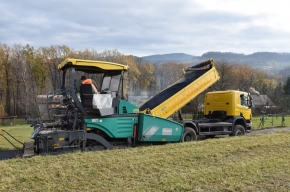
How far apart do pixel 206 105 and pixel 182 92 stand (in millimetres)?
3966

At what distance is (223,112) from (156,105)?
4636mm

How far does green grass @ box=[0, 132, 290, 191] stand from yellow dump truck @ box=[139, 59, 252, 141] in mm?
2574

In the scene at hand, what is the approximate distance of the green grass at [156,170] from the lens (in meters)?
5.49

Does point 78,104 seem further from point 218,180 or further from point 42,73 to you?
point 42,73

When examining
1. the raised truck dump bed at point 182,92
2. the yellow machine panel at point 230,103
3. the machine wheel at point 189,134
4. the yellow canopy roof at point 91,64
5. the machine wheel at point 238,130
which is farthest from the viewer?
the yellow machine panel at point 230,103

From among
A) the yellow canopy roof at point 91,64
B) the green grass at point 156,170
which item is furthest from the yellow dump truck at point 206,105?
the green grass at point 156,170

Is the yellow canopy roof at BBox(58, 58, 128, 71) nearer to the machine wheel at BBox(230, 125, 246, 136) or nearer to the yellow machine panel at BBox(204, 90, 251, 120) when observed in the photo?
the yellow machine panel at BBox(204, 90, 251, 120)

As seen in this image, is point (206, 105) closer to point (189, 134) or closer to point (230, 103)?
point (230, 103)

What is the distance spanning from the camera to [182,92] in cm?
1156

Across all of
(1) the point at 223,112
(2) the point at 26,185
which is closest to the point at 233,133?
(1) the point at 223,112

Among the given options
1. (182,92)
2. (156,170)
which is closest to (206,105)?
(182,92)

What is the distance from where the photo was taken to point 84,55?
164 feet

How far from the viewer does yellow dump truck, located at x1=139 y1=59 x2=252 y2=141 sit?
11297mm

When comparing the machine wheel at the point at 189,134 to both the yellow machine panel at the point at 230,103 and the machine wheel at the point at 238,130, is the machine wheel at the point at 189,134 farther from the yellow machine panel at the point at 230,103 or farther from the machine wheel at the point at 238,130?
the yellow machine panel at the point at 230,103
